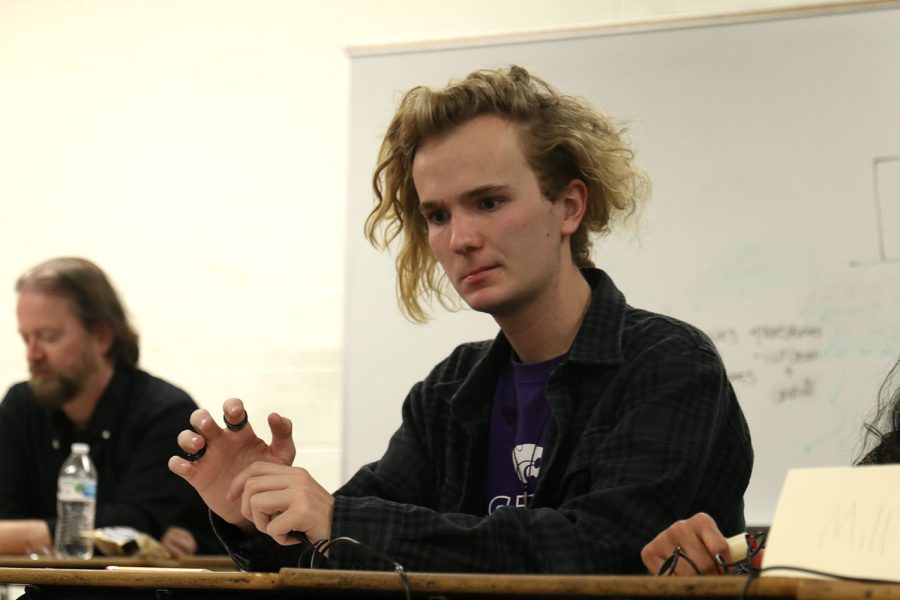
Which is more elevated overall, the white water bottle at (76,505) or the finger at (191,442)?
the finger at (191,442)

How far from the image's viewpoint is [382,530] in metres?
1.30

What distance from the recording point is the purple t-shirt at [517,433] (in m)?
1.61

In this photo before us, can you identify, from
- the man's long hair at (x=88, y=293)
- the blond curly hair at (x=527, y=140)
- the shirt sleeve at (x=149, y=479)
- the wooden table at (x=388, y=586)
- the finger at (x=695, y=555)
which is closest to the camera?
the wooden table at (x=388, y=586)

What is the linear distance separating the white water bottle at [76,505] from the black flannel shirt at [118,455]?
0.10 feet

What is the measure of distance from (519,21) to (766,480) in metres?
1.30

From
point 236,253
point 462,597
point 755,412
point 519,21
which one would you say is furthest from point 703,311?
point 462,597

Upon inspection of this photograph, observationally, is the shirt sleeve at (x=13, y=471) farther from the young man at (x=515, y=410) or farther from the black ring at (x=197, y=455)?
the black ring at (x=197, y=455)

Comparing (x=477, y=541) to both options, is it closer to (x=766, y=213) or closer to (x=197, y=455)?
(x=197, y=455)

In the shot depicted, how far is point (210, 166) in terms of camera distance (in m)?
3.17

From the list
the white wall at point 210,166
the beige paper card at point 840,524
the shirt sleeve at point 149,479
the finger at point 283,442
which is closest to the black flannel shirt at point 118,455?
the shirt sleeve at point 149,479

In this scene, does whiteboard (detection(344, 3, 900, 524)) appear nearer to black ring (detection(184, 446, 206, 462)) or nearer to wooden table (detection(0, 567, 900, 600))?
black ring (detection(184, 446, 206, 462))

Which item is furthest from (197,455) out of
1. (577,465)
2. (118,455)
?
(118,455)

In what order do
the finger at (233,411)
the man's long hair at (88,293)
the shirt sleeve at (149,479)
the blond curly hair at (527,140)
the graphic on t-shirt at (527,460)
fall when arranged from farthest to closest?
1. the man's long hair at (88,293)
2. the shirt sleeve at (149,479)
3. the blond curly hair at (527,140)
4. the graphic on t-shirt at (527,460)
5. the finger at (233,411)

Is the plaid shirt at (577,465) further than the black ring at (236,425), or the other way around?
the black ring at (236,425)
